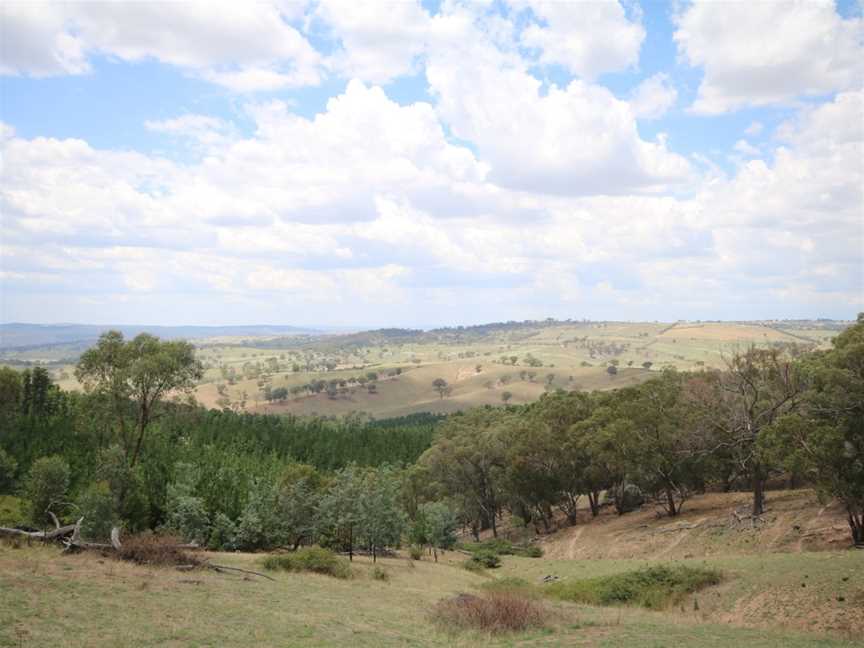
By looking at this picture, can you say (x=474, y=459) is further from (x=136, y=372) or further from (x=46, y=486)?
(x=46, y=486)

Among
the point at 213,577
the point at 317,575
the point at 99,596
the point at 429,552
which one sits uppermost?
the point at 99,596

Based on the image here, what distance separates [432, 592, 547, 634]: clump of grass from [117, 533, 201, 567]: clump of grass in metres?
11.5

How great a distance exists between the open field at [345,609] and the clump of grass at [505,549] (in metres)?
19.4

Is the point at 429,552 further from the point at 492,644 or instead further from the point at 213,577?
the point at 492,644

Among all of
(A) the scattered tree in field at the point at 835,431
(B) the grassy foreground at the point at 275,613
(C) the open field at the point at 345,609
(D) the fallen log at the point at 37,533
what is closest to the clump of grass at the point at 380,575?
(C) the open field at the point at 345,609

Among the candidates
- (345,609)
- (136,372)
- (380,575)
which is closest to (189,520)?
(136,372)

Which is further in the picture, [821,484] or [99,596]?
[821,484]

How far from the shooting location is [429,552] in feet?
160

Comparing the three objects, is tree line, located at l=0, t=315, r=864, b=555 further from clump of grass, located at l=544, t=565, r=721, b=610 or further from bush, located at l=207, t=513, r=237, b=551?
clump of grass, located at l=544, t=565, r=721, b=610

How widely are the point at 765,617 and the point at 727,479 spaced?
4228 centimetres

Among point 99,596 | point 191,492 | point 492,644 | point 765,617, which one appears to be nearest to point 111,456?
point 191,492

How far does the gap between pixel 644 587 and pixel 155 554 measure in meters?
22.8

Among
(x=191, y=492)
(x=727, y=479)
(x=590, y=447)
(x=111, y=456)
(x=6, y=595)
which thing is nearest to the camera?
(x=6, y=595)

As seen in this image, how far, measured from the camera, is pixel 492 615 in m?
21.7
